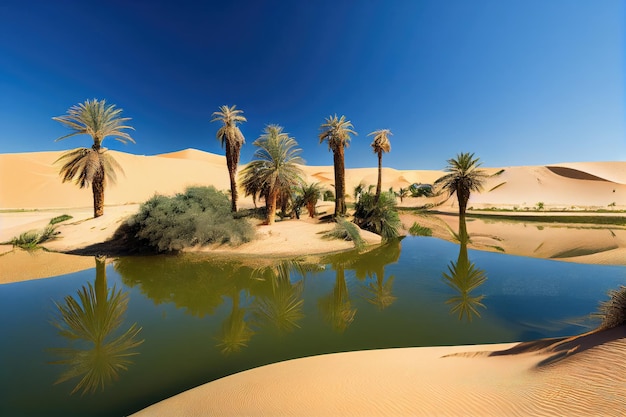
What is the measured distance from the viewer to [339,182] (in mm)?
16625

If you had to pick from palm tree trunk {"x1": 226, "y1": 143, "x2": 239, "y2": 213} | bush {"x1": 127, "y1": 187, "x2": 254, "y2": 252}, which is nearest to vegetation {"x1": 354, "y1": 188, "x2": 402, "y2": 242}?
bush {"x1": 127, "y1": 187, "x2": 254, "y2": 252}

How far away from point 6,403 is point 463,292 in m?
8.58

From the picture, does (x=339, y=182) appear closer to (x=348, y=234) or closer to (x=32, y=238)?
(x=348, y=234)

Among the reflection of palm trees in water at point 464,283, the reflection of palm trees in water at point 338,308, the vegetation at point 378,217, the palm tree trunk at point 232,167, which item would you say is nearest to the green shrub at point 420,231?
the vegetation at point 378,217

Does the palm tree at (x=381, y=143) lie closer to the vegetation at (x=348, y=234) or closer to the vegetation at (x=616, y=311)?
the vegetation at (x=348, y=234)

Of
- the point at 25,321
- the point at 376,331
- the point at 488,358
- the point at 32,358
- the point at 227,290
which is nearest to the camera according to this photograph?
the point at 488,358

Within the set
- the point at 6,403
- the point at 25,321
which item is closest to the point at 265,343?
the point at 6,403

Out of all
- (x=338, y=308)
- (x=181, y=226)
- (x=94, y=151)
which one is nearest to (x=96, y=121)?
(x=94, y=151)

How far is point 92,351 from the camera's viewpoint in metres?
3.97

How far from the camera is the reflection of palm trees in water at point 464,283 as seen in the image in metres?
5.30

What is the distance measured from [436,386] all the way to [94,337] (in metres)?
5.73

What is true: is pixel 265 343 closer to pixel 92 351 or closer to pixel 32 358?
pixel 92 351

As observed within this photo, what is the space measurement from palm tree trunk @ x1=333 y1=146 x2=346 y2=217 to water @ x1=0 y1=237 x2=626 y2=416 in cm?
824

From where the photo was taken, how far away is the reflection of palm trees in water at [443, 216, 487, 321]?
5.30 m
